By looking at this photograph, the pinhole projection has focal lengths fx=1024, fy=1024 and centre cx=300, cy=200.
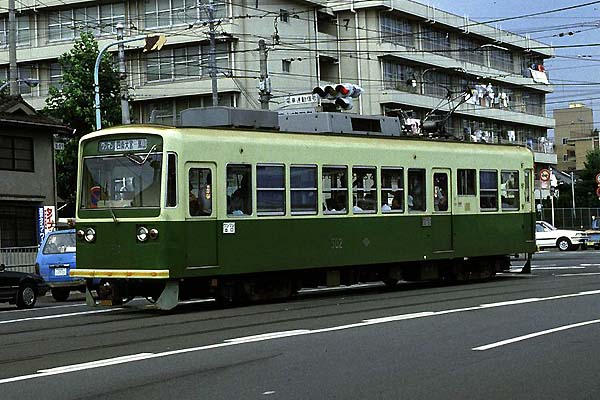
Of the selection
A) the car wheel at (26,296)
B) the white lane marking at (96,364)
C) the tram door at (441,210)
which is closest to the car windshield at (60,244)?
the car wheel at (26,296)

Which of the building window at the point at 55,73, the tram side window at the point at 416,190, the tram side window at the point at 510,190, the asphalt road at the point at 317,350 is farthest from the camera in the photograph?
the building window at the point at 55,73

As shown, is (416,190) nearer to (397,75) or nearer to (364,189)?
(364,189)

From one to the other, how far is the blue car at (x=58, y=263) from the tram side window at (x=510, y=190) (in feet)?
32.9

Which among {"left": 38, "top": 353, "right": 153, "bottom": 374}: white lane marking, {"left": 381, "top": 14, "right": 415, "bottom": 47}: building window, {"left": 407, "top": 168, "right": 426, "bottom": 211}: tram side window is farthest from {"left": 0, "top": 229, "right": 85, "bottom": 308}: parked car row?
{"left": 381, "top": 14, "right": 415, "bottom": 47}: building window

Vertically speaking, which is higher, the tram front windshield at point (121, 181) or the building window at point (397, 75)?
the building window at point (397, 75)

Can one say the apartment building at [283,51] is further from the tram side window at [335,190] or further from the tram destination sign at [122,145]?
the tram destination sign at [122,145]

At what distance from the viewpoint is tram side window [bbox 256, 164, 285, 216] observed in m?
17.9

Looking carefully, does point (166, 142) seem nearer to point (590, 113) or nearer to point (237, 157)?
point (237, 157)

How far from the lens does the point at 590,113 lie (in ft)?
421

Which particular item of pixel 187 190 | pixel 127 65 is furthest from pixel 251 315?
pixel 127 65

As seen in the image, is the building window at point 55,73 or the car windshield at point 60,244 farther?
the building window at point 55,73

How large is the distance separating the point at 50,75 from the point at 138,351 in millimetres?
48507

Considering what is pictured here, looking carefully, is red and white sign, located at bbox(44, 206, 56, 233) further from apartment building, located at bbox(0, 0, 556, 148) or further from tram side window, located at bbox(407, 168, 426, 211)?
tram side window, located at bbox(407, 168, 426, 211)

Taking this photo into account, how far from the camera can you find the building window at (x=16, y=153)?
114 ft
